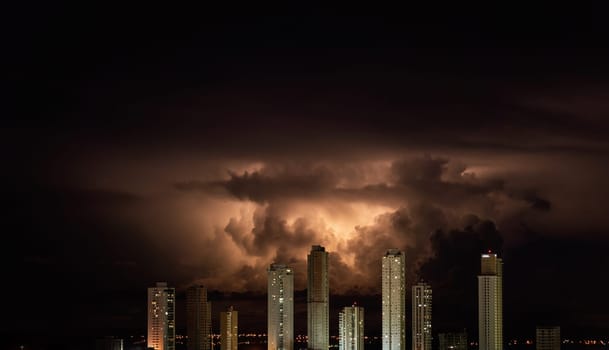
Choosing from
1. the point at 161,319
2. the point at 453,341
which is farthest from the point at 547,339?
the point at 161,319

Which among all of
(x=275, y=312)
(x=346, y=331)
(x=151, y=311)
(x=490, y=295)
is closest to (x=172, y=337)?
(x=151, y=311)

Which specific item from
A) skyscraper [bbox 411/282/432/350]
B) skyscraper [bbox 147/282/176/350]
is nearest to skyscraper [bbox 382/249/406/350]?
skyscraper [bbox 411/282/432/350]

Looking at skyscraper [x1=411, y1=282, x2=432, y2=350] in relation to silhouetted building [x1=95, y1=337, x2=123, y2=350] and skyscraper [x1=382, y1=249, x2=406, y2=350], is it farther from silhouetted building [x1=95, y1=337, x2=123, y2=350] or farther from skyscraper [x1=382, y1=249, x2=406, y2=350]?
silhouetted building [x1=95, y1=337, x2=123, y2=350]

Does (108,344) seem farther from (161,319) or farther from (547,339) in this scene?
(547,339)

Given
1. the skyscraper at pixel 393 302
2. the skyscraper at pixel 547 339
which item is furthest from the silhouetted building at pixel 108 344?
the skyscraper at pixel 547 339

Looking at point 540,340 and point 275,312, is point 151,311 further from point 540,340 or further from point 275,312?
point 540,340
